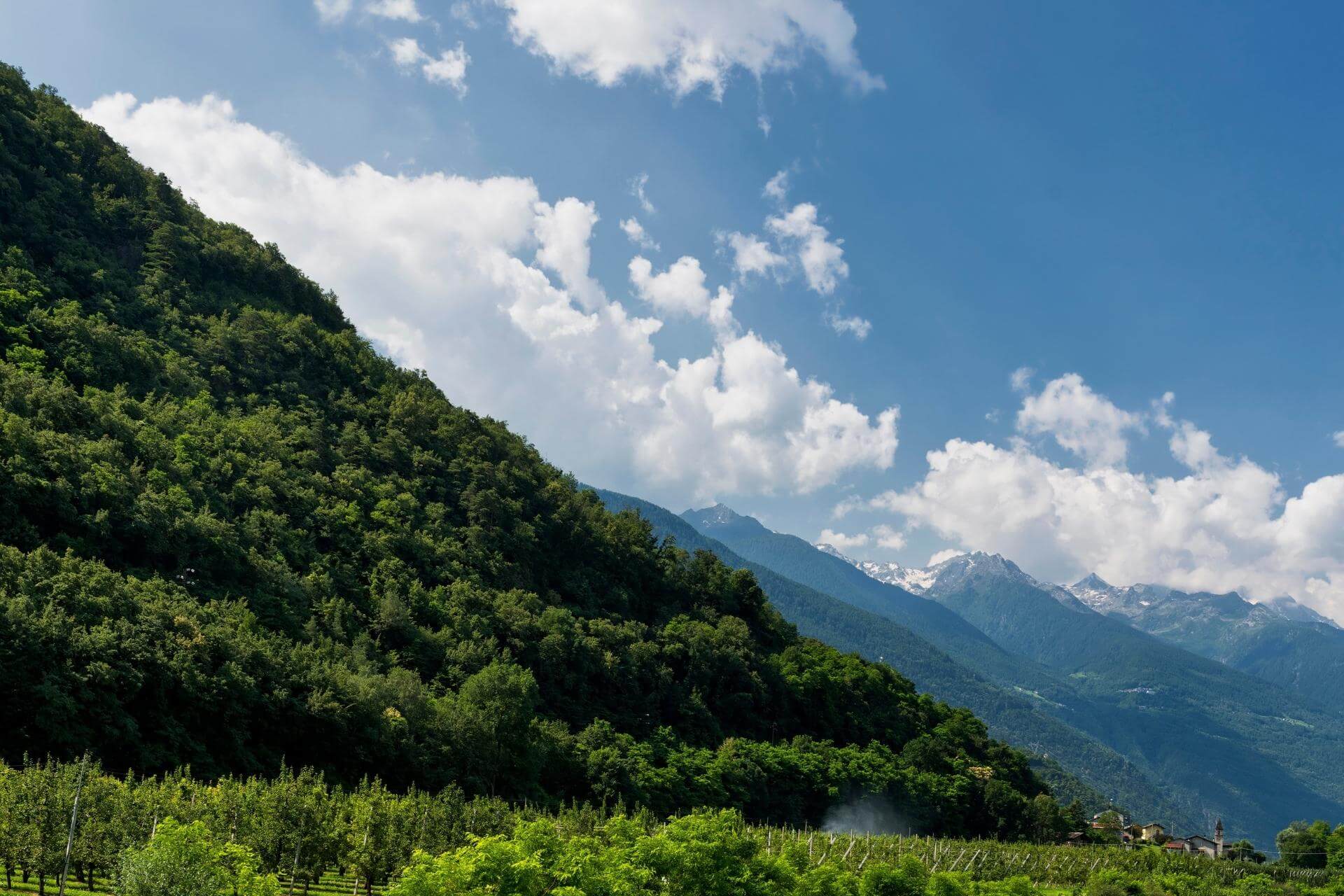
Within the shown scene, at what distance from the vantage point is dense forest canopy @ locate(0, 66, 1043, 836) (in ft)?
149

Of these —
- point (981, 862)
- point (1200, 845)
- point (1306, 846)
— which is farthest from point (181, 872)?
point (1200, 845)

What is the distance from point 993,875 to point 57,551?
199 feet

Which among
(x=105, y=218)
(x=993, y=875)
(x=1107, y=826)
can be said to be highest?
(x=105, y=218)

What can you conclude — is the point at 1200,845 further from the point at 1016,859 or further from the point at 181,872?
the point at 181,872

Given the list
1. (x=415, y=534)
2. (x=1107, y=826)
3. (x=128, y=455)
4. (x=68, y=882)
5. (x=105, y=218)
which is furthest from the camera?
(x=1107, y=826)

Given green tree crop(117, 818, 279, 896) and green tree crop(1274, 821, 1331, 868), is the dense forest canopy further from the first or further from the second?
green tree crop(1274, 821, 1331, 868)

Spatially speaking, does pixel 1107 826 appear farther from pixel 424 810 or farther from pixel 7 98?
pixel 7 98

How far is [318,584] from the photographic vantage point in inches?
2648

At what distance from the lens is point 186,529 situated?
5903 cm

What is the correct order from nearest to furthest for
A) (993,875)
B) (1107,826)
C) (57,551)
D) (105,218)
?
(57,551) < (993,875) < (105,218) < (1107,826)

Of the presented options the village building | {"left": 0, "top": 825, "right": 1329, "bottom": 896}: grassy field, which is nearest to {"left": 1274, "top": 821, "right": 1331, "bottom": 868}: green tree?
the village building

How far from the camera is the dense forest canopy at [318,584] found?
45.5m

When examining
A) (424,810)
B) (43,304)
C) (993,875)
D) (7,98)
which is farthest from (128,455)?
(993,875)

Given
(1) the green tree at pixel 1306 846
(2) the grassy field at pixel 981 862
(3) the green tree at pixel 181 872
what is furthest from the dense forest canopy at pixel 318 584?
(1) the green tree at pixel 1306 846
